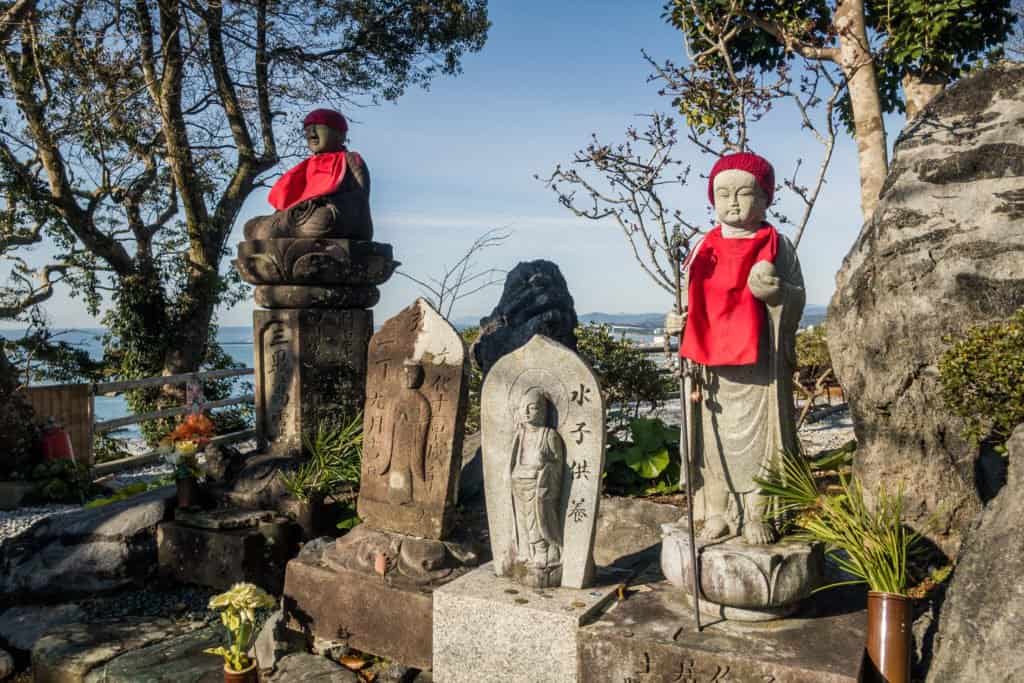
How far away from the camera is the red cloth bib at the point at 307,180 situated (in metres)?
6.60

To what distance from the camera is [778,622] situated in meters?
3.77

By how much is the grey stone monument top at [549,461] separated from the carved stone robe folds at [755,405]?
0.55 meters

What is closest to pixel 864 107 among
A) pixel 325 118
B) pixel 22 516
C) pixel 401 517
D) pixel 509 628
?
pixel 325 118

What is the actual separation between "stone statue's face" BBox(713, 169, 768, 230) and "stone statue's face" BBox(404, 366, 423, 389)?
212cm

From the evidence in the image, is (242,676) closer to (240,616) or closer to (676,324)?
(240,616)

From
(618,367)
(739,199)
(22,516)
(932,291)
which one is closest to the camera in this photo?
(739,199)

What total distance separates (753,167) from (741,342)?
838mm

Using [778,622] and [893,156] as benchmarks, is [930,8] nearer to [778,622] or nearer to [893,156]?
[893,156]

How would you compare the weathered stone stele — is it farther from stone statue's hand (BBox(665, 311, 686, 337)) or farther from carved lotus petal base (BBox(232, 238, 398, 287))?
stone statue's hand (BBox(665, 311, 686, 337))

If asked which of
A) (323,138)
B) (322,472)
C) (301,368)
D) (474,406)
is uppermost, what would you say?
(323,138)

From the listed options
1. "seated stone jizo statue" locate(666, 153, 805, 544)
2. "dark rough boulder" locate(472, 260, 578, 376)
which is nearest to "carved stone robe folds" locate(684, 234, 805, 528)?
"seated stone jizo statue" locate(666, 153, 805, 544)

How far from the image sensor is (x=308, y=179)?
6.72 m

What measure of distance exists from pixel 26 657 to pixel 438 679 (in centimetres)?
298

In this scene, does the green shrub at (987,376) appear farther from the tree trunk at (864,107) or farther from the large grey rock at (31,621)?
the large grey rock at (31,621)
